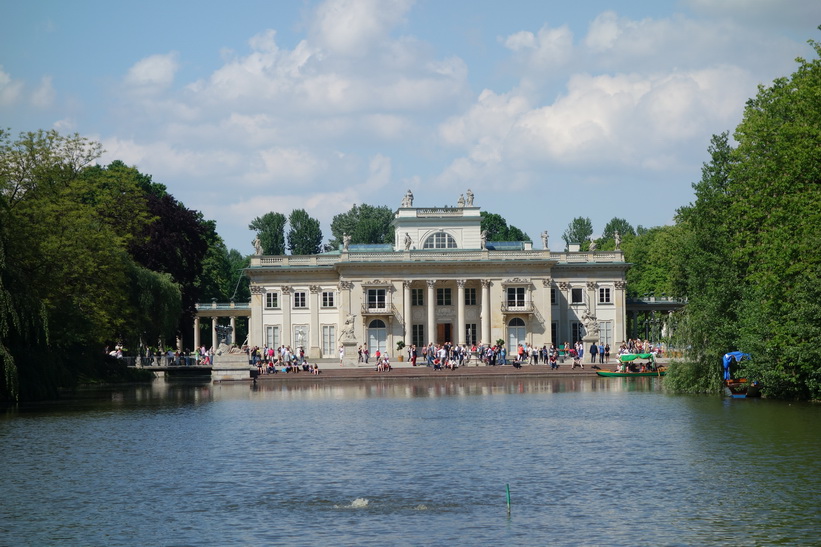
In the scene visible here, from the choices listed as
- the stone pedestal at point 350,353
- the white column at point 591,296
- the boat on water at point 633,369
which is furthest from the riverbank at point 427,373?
the white column at point 591,296

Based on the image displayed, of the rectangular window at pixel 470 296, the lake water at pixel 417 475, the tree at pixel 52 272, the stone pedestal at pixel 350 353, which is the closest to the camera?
the lake water at pixel 417 475

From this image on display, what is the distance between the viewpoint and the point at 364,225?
453ft

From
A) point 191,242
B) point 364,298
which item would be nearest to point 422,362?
point 364,298

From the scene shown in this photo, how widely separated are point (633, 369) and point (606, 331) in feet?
70.2

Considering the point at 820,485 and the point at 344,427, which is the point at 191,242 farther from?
the point at 820,485

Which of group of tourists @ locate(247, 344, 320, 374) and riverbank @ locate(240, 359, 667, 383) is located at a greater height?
group of tourists @ locate(247, 344, 320, 374)

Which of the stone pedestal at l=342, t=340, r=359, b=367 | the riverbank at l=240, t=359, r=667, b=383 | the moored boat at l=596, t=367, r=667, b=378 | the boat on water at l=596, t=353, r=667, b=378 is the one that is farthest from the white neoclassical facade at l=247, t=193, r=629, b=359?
the moored boat at l=596, t=367, r=667, b=378

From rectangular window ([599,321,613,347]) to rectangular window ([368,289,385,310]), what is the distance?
16.7 meters

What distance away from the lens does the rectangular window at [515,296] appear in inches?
3250

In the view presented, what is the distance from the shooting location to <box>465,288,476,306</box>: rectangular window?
3324 inches

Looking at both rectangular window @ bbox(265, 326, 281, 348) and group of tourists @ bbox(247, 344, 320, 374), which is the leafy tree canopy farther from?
rectangular window @ bbox(265, 326, 281, 348)

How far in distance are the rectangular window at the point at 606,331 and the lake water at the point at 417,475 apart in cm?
4481

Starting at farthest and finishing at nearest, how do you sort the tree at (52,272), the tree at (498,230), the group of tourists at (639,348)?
1. the tree at (498,230)
2. the group of tourists at (639,348)
3. the tree at (52,272)

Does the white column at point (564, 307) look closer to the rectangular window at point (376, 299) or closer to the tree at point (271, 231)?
the rectangular window at point (376, 299)
